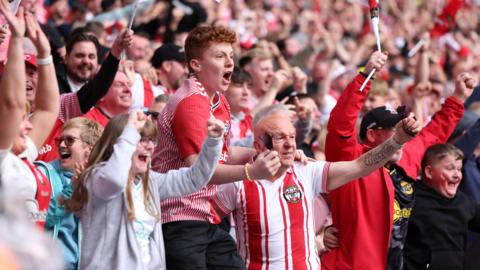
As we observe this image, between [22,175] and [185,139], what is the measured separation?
3.04 feet

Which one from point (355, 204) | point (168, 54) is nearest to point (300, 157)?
point (355, 204)

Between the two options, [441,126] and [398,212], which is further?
[441,126]

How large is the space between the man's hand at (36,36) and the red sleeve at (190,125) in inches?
29.4

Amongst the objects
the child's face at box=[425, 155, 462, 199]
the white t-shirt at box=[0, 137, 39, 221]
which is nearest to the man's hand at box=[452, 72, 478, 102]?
the child's face at box=[425, 155, 462, 199]

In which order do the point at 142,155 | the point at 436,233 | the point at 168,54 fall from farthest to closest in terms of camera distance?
1. the point at 168,54
2. the point at 436,233
3. the point at 142,155

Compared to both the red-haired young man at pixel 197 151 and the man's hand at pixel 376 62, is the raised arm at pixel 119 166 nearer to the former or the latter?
the red-haired young man at pixel 197 151

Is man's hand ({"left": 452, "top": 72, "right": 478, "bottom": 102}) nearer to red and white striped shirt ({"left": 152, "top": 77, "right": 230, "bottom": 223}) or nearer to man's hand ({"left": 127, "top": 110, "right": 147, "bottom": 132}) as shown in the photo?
red and white striped shirt ({"left": 152, "top": 77, "right": 230, "bottom": 223})

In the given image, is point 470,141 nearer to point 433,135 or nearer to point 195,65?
point 433,135

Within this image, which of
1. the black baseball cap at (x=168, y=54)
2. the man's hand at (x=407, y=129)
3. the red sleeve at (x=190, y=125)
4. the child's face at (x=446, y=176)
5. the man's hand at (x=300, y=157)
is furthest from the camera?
the black baseball cap at (x=168, y=54)

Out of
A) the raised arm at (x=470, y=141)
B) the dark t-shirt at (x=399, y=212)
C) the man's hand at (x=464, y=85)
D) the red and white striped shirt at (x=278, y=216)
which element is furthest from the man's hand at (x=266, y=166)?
the raised arm at (x=470, y=141)

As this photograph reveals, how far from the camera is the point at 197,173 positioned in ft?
14.4

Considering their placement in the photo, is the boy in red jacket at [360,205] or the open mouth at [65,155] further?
the boy in red jacket at [360,205]

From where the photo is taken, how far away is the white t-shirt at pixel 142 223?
439cm

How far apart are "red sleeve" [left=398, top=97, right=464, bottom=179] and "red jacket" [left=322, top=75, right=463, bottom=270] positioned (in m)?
1.02
